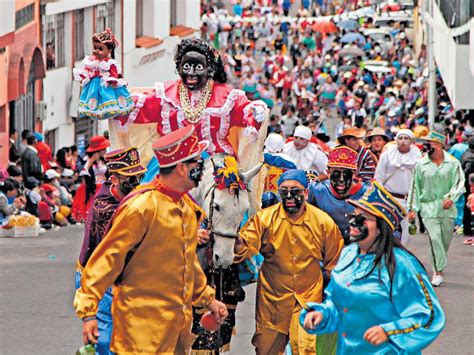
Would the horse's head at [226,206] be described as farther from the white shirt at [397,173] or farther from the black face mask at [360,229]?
the white shirt at [397,173]

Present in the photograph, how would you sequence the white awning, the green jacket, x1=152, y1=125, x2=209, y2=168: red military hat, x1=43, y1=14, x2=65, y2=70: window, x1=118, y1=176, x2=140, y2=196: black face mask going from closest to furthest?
x1=152, y1=125, x2=209, y2=168: red military hat
x1=118, y1=176, x2=140, y2=196: black face mask
the green jacket
the white awning
x1=43, y1=14, x2=65, y2=70: window

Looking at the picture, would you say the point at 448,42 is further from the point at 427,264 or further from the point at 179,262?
the point at 179,262

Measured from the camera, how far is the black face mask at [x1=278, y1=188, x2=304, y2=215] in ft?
36.0

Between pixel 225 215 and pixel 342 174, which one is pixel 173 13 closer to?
pixel 342 174

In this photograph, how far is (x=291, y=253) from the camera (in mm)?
10977

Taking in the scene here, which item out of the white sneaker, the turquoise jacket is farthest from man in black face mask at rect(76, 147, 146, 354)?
the white sneaker

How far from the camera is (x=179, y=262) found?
8758 millimetres

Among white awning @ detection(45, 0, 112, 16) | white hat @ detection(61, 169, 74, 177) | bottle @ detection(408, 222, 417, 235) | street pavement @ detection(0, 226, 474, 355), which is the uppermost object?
white awning @ detection(45, 0, 112, 16)

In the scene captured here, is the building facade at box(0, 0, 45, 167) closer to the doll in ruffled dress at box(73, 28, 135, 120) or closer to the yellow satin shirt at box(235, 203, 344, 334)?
the doll in ruffled dress at box(73, 28, 135, 120)

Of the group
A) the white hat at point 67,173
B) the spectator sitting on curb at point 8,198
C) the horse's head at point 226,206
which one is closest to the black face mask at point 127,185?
the horse's head at point 226,206

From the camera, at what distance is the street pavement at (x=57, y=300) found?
14086 mm

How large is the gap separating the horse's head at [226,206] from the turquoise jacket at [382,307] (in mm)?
1824

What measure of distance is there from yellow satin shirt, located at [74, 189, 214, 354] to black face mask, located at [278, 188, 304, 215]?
7.05 ft

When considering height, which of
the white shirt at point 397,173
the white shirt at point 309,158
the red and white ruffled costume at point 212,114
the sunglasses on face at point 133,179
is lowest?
A: the white shirt at point 397,173
